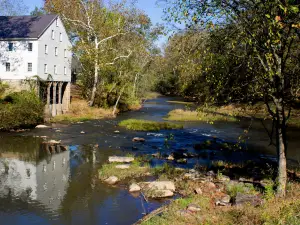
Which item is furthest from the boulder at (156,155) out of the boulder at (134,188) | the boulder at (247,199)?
the boulder at (247,199)

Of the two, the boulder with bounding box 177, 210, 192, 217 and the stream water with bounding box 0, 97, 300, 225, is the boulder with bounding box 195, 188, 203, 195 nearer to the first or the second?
the stream water with bounding box 0, 97, 300, 225

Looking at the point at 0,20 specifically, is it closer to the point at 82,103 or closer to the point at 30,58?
the point at 30,58

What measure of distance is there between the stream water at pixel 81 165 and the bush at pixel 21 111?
168cm

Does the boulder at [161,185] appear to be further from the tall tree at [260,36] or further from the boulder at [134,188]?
the tall tree at [260,36]

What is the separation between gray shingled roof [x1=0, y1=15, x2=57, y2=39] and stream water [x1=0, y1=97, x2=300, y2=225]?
11712 mm

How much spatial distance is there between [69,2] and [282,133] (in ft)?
153

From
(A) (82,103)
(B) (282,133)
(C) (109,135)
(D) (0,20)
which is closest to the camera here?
(B) (282,133)

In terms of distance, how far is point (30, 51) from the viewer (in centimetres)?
3809

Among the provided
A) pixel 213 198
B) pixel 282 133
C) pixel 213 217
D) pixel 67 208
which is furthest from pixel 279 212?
pixel 67 208

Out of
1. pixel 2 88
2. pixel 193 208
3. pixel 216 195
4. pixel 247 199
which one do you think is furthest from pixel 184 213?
pixel 2 88

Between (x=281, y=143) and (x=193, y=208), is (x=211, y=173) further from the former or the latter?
(x=281, y=143)

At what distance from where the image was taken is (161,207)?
1255 centimetres

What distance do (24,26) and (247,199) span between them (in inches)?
1430

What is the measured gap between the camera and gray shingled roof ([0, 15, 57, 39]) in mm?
38688
